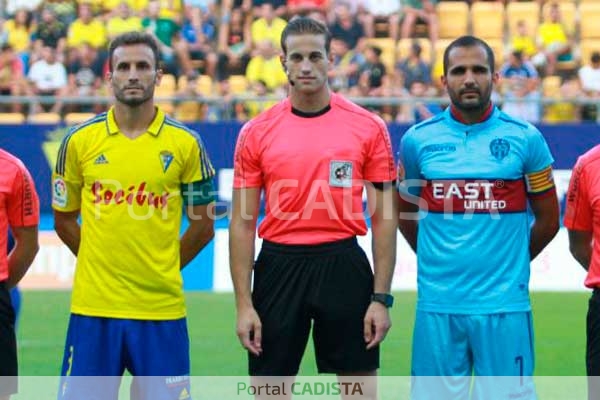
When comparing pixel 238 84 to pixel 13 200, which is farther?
pixel 238 84

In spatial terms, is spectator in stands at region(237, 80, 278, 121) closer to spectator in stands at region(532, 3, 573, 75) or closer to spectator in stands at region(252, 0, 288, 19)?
spectator in stands at region(252, 0, 288, 19)

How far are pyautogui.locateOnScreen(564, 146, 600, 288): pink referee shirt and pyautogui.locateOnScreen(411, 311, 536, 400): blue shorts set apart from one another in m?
0.46

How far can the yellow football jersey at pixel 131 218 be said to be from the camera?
6871mm

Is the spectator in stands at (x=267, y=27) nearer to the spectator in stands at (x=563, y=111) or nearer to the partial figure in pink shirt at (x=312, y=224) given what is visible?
the spectator in stands at (x=563, y=111)

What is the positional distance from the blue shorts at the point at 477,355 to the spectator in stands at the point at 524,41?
13.2 metres

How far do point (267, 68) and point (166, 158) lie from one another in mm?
12203

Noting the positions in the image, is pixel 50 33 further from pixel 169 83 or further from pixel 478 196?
pixel 478 196

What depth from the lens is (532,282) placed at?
15.4 m

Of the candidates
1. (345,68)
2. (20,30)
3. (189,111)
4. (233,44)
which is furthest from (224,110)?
(20,30)

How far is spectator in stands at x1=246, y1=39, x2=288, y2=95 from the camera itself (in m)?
18.8

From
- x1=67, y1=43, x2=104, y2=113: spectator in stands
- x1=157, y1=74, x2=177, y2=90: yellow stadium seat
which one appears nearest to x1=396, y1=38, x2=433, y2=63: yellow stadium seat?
x1=157, y1=74, x2=177, y2=90: yellow stadium seat

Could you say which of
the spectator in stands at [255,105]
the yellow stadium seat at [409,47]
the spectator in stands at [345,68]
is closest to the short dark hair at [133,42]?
the spectator in stands at [255,105]

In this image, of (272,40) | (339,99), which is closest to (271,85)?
(272,40)

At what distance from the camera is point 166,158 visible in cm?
694
